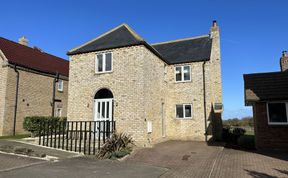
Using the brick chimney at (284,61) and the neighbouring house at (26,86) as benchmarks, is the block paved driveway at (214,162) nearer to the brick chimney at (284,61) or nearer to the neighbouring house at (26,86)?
the neighbouring house at (26,86)

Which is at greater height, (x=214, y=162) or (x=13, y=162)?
(x=13, y=162)

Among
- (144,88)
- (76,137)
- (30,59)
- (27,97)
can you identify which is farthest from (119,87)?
(30,59)

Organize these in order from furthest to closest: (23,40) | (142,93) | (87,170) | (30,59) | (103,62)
→ (23,40) → (30,59) → (103,62) → (142,93) → (87,170)

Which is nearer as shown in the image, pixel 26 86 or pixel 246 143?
pixel 246 143

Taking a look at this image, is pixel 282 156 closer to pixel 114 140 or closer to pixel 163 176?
pixel 163 176

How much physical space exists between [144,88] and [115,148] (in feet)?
14.4

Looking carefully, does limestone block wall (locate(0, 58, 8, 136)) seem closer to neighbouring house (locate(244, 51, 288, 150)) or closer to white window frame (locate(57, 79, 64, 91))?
white window frame (locate(57, 79, 64, 91))

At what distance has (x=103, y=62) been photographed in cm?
1686

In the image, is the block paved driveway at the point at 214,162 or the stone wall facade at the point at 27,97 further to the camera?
the stone wall facade at the point at 27,97

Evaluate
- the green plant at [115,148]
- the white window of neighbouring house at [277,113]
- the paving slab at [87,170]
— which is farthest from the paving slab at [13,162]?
the white window of neighbouring house at [277,113]

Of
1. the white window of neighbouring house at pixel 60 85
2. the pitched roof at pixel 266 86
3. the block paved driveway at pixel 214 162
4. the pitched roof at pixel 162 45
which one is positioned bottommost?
the block paved driveway at pixel 214 162

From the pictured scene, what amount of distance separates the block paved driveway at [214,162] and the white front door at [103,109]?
12.4 ft

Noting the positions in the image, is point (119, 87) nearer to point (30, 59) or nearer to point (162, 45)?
point (162, 45)

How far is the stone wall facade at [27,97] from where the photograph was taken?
20391 millimetres
